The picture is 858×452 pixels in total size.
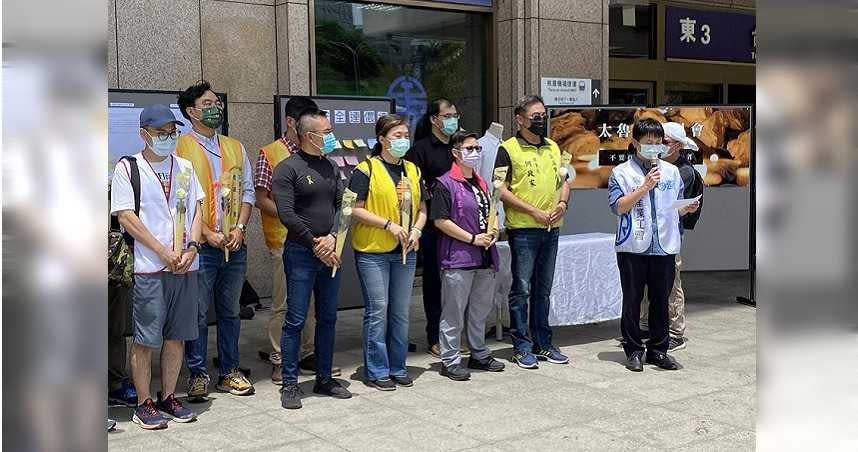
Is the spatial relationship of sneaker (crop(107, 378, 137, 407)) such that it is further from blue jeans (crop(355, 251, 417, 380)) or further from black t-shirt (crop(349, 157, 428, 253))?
black t-shirt (crop(349, 157, 428, 253))

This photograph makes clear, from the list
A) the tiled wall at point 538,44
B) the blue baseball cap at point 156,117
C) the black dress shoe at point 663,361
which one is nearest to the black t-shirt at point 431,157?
the black dress shoe at point 663,361

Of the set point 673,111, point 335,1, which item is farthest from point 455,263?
point 335,1

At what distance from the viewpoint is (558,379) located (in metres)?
6.89

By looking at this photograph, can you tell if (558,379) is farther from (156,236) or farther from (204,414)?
(156,236)

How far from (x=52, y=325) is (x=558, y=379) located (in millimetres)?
5674

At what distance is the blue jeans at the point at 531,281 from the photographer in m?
7.23

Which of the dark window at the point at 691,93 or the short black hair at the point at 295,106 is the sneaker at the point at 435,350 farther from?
the dark window at the point at 691,93

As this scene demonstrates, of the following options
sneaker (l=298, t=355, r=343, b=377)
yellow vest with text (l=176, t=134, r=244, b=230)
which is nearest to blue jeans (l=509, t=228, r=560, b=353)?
sneaker (l=298, t=355, r=343, b=377)

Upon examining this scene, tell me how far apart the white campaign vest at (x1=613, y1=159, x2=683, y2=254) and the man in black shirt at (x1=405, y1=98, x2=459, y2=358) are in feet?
4.47

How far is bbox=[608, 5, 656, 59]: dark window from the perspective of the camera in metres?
13.6

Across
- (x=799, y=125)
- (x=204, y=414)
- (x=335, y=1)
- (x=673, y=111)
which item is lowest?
(x=204, y=414)

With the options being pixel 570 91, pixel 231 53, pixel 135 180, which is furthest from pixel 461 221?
pixel 570 91

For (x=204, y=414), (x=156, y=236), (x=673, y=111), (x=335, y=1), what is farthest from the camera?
(x=335, y=1)

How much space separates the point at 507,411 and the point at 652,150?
216 centimetres
